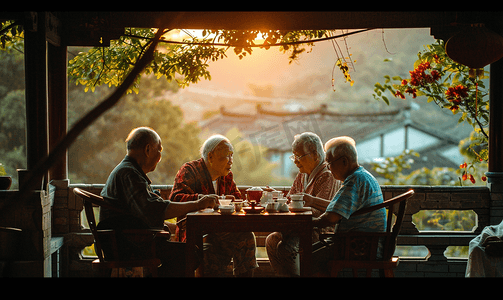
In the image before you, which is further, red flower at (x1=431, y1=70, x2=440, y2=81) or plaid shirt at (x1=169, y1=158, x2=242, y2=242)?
red flower at (x1=431, y1=70, x2=440, y2=81)

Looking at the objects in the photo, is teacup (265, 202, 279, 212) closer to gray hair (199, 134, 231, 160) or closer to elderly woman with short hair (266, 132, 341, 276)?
elderly woman with short hair (266, 132, 341, 276)

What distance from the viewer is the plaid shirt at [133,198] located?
120 inches

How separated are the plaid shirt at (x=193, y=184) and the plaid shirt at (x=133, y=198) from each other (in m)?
0.40

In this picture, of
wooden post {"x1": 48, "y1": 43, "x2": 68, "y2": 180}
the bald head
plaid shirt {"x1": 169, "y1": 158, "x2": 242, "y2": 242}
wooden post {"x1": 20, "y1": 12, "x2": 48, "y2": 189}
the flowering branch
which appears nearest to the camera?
the bald head

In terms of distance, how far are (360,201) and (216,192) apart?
125cm

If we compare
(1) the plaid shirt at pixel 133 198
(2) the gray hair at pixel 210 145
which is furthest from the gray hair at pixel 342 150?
(1) the plaid shirt at pixel 133 198

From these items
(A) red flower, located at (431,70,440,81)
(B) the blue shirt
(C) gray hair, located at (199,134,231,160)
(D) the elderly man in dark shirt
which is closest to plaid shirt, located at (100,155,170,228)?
(D) the elderly man in dark shirt

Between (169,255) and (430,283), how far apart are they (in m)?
1.80

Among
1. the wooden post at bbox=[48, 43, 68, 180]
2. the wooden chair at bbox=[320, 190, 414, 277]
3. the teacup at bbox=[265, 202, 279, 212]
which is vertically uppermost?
the wooden post at bbox=[48, 43, 68, 180]

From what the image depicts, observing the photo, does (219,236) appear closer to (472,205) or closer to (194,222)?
(194,222)

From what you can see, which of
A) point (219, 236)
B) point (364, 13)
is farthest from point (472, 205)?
point (219, 236)

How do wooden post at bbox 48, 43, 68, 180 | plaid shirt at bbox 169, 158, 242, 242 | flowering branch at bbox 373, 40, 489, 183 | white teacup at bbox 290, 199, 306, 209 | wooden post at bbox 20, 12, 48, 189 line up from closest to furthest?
white teacup at bbox 290, 199, 306, 209 < plaid shirt at bbox 169, 158, 242, 242 < wooden post at bbox 20, 12, 48, 189 < wooden post at bbox 48, 43, 68, 180 < flowering branch at bbox 373, 40, 489, 183

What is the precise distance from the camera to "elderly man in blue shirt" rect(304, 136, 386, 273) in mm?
3004

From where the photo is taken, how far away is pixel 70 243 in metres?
4.27
